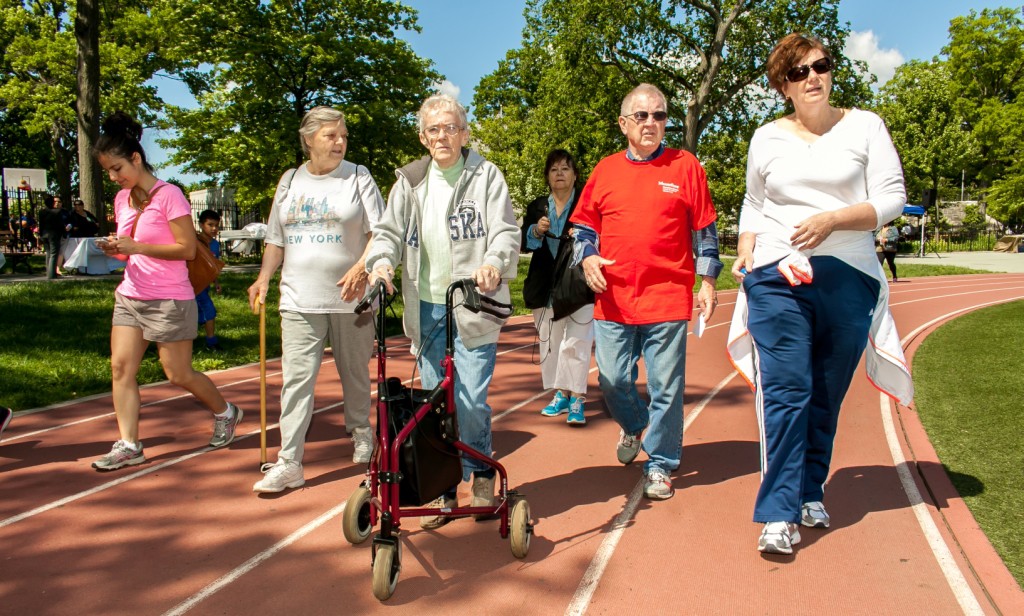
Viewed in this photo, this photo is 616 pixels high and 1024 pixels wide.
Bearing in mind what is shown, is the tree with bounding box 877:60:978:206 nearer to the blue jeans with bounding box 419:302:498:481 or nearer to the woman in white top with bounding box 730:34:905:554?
the woman in white top with bounding box 730:34:905:554

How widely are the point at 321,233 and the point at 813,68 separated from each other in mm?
2718

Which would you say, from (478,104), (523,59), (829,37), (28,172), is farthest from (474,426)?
(478,104)

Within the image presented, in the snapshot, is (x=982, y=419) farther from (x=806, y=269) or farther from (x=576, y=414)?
(x=806, y=269)

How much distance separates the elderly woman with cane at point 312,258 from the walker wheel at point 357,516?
3.35 ft

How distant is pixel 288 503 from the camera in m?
4.44

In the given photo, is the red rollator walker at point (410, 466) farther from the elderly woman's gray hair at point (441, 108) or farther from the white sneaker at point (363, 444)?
the white sneaker at point (363, 444)

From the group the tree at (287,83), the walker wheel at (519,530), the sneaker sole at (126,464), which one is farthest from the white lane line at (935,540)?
the tree at (287,83)

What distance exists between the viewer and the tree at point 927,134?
40.4m

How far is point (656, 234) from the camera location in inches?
174

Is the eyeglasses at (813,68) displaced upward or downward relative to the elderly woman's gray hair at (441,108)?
upward

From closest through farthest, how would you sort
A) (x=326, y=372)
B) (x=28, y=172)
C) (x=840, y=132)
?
(x=840, y=132)
(x=326, y=372)
(x=28, y=172)

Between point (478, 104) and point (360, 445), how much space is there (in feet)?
187

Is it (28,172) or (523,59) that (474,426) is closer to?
(28,172)

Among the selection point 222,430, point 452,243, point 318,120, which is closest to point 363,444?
point 222,430
